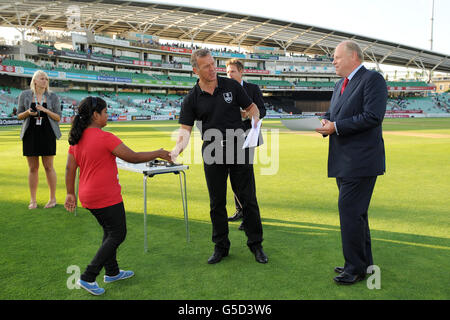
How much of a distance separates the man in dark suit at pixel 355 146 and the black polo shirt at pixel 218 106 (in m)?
1.07

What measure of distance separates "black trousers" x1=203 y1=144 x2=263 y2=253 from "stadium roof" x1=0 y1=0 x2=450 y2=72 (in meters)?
53.7

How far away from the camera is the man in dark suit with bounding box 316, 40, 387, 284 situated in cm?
→ 324

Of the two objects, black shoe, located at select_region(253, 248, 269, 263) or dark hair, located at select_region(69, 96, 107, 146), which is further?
black shoe, located at select_region(253, 248, 269, 263)

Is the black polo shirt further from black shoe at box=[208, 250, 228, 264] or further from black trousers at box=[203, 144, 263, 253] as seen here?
black shoe at box=[208, 250, 228, 264]

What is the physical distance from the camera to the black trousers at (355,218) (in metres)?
3.40

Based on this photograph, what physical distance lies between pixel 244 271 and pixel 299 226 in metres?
1.77

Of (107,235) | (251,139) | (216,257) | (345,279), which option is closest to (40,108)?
(107,235)

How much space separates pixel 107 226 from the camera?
335 cm

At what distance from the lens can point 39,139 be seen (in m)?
6.09

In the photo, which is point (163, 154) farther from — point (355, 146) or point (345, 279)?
point (345, 279)

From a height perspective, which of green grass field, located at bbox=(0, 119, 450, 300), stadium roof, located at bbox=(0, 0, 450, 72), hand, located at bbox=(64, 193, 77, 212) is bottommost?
green grass field, located at bbox=(0, 119, 450, 300)

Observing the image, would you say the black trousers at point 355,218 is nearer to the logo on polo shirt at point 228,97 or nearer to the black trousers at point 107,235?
the logo on polo shirt at point 228,97

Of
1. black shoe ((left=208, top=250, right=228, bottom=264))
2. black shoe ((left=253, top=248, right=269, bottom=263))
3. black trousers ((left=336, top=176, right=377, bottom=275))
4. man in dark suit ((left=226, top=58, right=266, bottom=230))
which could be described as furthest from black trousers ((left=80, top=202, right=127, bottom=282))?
black trousers ((left=336, top=176, right=377, bottom=275))
